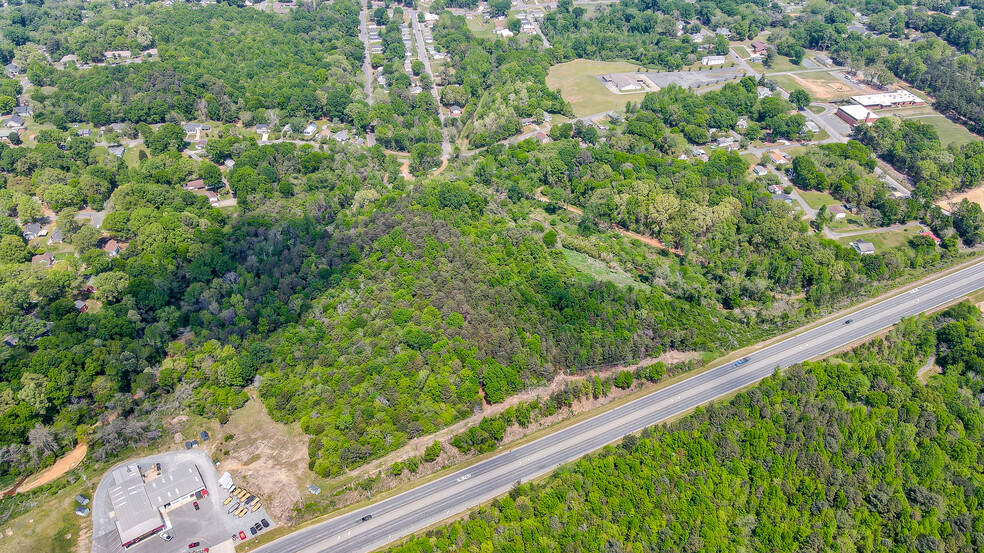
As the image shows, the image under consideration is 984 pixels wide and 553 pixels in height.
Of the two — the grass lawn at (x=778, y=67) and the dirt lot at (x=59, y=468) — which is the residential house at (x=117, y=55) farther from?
the grass lawn at (x=778, y=67)

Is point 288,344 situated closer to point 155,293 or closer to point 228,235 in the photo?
point 155,293

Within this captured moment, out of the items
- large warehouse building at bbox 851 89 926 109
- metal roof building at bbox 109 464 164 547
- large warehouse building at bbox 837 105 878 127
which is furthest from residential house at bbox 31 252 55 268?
large warehouse building at bbox 851 89 926 109

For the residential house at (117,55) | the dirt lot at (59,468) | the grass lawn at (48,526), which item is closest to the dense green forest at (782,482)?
the grass lawn at (48,526)

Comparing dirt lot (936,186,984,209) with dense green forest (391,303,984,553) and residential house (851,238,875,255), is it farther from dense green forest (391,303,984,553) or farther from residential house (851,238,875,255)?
dense green forest (391,303,984,553)

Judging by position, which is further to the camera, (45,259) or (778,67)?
(778,67)

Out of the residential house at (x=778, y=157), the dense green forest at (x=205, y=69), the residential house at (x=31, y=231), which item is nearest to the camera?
the residential house at (x=31, y=231)

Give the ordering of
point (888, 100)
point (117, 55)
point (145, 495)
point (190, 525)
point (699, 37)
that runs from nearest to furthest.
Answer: point (190, 525)
point (145, 495)
point (888, 100)
point (117, 55)
point (699, 37)

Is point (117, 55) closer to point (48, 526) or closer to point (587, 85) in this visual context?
point (587, 85)

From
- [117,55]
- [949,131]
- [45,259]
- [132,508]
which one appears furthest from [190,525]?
[949,131]
